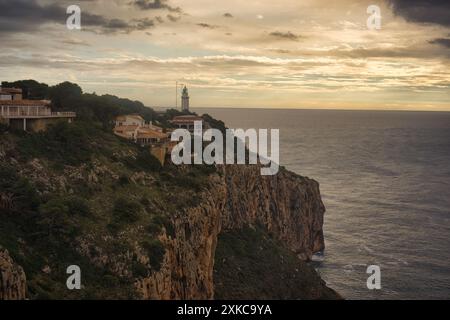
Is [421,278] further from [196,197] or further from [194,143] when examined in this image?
[196,197]

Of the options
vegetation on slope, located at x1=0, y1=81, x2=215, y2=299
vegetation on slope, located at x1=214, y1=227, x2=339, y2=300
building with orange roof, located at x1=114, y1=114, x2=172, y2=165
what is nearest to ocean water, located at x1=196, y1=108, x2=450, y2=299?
vegetation on slope, located at x1=214, y1=227, x2=339, y2=300

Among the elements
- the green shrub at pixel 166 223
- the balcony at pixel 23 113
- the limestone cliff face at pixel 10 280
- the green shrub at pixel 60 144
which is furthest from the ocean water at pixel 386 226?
the limestone cliff face at pixel 10 280

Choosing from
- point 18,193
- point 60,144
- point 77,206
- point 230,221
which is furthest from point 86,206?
point 230,221

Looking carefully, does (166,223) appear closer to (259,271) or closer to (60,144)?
(60,144)

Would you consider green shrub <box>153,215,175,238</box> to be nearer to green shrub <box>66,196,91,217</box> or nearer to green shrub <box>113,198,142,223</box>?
green shrub <box>113,198,142,223</box>

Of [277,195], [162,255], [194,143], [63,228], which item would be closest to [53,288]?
[63,228]

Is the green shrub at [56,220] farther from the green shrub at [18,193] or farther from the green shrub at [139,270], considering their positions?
the green shrub at [139,270]
